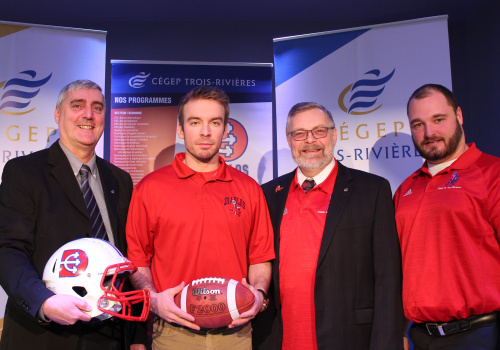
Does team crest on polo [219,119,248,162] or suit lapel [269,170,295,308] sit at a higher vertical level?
team crest on polo [219,119,248,162]

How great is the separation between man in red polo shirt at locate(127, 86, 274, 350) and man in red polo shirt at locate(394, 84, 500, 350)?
0.83 meters

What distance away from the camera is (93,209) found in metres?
2.39

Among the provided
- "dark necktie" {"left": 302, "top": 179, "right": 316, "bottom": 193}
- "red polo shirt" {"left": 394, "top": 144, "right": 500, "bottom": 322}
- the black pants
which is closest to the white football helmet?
"dark necktie" {"left": 302, "top": 179, "right": 316, "bottom": 193}

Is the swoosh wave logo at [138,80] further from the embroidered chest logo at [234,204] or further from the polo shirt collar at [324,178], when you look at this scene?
the embroidered chest logo at [234,204]

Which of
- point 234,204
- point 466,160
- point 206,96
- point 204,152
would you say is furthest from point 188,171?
point 466,160

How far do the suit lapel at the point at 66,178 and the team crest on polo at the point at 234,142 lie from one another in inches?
86.1

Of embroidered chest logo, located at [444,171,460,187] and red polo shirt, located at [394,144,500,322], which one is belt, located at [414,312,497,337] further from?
embroidered chest logo, located at [444,171,460,187]

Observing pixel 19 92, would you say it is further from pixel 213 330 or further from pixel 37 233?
pixel 213 330

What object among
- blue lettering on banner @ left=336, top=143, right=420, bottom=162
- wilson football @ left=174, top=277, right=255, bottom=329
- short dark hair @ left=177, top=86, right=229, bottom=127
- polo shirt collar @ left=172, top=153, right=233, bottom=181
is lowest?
wilson football @ left=174, top=277, right=255, bottom=329

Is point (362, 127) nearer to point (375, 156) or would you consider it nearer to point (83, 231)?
point (375, 156)

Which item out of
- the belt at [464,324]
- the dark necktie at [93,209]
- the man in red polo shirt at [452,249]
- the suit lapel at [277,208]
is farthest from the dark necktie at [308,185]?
the dark necktie at [93,209]

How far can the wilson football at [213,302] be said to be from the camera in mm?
2008

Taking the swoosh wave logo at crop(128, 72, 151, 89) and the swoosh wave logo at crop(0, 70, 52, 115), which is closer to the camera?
the swoosh wave logo at crop(0, 70, 52, 115)

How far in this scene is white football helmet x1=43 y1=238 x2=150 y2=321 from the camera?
6.49 feet
